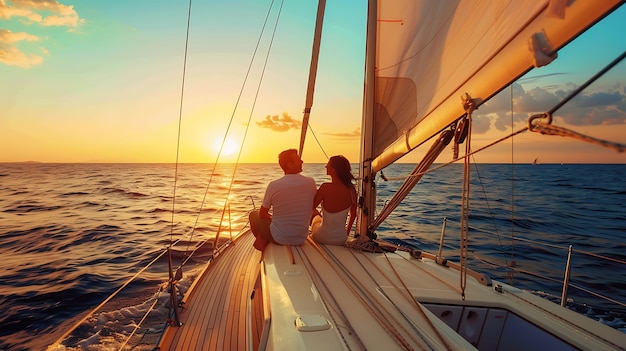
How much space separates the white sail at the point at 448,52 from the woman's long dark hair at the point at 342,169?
45 cm

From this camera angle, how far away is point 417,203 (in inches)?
737

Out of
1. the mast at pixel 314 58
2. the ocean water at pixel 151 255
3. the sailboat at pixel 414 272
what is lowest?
the ocean water at pixel 151 255

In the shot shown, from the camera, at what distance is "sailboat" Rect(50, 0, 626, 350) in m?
1.66

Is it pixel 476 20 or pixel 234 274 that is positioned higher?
pixel 476 20

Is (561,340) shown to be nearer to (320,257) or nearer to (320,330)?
(320,330)

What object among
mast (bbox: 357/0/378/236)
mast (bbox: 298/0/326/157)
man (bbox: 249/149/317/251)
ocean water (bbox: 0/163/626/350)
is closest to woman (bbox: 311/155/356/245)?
man (bbox: 249/149/317/251)

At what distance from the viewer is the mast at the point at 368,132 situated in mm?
4070

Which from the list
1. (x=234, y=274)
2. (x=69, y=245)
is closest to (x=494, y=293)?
(x=234, y=274)

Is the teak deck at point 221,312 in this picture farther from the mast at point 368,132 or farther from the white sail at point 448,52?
the white sail at point 448,52

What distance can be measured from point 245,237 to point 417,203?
14516 millimetres

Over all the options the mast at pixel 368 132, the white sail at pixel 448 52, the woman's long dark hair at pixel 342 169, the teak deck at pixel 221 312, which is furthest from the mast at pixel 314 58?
the teak deck at pixel 221 312

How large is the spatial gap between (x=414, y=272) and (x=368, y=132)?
1.89 metres

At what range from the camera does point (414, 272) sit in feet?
9.74

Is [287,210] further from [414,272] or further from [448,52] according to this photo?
[448,52]
